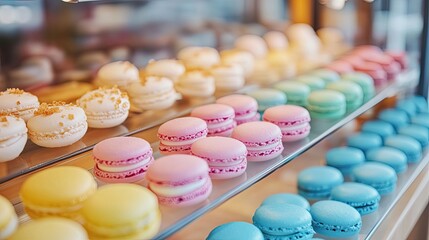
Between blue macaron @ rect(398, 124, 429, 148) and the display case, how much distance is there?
10 cm

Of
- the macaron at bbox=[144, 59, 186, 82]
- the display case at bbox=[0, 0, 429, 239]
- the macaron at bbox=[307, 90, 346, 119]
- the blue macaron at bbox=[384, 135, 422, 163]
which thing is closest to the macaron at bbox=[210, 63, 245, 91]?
the display case at bbox=[0, 0, 429, 239]

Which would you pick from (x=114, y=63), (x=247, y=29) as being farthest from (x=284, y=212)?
(x=247, y=29)

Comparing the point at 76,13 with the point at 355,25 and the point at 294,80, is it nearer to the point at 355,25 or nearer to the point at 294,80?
the point at 294,80

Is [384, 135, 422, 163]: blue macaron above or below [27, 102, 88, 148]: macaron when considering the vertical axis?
below

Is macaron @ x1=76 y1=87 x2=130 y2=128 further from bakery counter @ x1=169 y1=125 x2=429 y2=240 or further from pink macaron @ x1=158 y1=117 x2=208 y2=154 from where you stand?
bakery counter @ x1=169 y1=125 x2=429 y2=240

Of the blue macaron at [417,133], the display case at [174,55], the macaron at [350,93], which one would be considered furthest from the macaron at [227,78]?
the blue macaron at [417,133]

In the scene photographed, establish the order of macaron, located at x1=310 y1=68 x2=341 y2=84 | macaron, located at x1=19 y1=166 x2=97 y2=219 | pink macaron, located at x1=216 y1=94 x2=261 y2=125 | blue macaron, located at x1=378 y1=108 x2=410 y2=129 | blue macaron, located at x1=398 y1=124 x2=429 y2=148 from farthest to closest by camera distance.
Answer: blue macaron, located at x1=378 y1=108 x2=410 y2=129, blue macaron, located at x1=398 y1=124 x2=429 y2=148, macaron, located at x1=310 y1=68 x2=341 y2=84, pink macaron, located at x1=216 y1=94 x2=261 y2=125, macaron, located at x1=19 y1=166 x2=97 y2=219

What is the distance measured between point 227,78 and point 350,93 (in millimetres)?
442

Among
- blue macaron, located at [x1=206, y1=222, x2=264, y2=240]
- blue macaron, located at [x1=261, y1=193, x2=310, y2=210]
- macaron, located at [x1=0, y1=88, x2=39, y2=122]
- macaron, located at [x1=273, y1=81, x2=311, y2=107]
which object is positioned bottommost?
blue macaron, located at [x1=261, y1=193, x2=310, y2=210]

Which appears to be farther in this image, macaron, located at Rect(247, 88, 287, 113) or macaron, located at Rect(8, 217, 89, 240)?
macaron, located at Rect(247, 88, 287, 113)

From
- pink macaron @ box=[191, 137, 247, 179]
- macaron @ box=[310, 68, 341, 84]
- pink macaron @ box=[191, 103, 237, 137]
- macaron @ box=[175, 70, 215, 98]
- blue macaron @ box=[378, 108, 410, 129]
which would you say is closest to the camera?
pink macaron @ box=[191, 137, 247, 179]

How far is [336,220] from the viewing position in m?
1.53

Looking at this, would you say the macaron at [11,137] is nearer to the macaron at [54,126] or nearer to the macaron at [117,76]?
the macaron at [54,126]

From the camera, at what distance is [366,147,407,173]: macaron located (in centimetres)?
198
